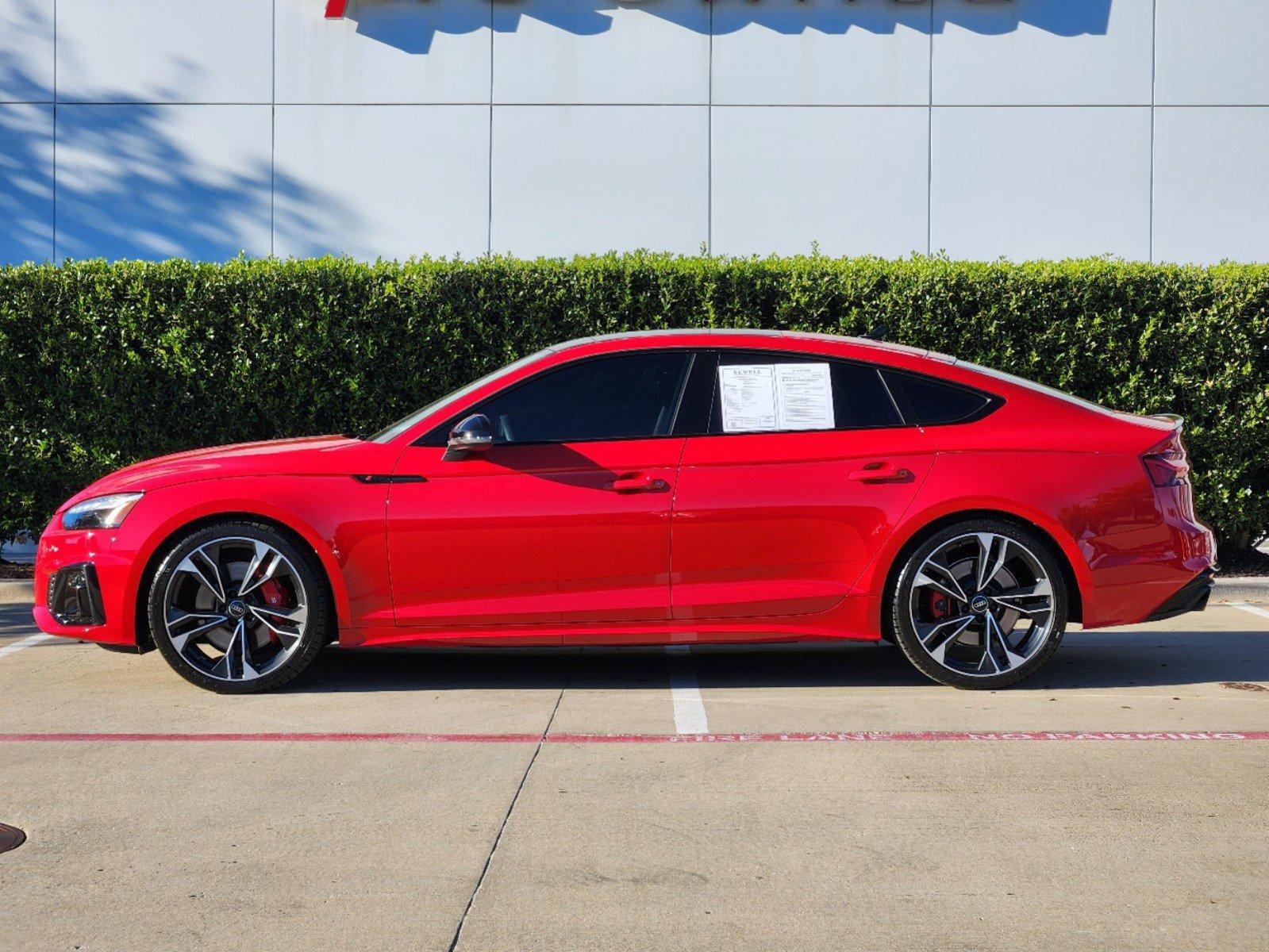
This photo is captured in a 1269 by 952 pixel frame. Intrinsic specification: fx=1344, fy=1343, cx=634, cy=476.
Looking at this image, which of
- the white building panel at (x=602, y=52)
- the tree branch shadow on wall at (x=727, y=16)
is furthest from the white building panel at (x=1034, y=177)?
the white building panel at (x=602, y=52)

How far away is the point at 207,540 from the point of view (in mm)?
5891

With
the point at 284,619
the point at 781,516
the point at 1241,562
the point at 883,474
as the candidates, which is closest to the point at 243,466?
the point at 284,619

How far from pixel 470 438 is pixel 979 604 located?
2338 millimetres

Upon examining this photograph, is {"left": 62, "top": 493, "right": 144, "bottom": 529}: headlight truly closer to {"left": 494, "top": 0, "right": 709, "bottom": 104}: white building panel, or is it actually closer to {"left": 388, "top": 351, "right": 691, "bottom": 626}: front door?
{"left": 388, "top": 351, "right": 691, "bottom": 626}: front door

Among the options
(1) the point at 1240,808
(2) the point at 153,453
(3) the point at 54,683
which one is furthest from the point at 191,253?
(1) the point at 1240,808

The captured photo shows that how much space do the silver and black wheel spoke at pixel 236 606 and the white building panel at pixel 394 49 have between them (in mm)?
8324

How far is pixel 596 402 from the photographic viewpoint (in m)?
6.00

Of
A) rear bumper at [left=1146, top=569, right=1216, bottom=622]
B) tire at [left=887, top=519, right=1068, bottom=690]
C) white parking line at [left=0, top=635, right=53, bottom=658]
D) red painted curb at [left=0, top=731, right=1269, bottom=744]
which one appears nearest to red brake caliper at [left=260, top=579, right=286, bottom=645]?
red painted curb at [left=0, top=731, right=1269, bottom=744]

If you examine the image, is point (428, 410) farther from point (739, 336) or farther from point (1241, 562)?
point (1241, 562)

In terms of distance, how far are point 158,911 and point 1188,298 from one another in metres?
8.81

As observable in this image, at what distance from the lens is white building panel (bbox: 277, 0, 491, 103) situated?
43.1ft

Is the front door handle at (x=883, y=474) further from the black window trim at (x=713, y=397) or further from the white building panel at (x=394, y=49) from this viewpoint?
the white building panel at (x=394, y=49)

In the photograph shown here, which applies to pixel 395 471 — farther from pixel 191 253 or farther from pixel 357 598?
pixel 191 253

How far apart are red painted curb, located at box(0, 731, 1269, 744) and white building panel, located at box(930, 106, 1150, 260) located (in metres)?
8.61
